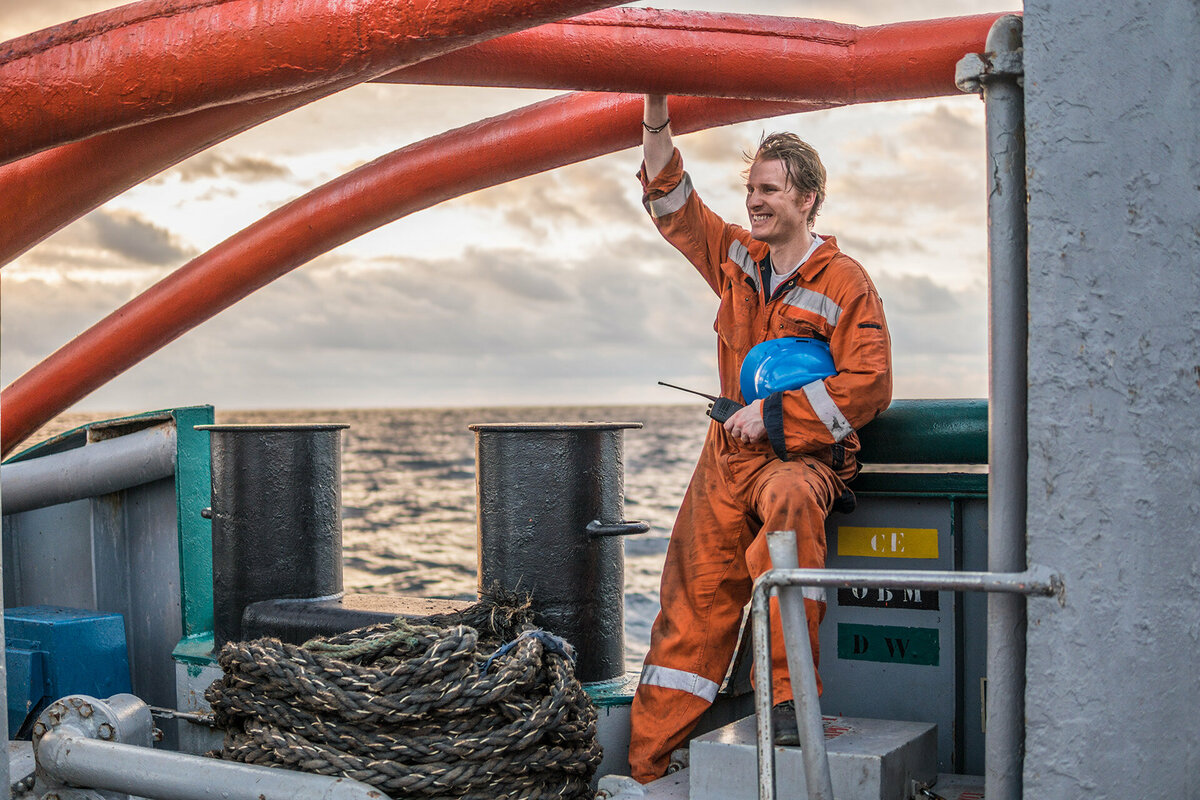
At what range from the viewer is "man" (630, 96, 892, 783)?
10.3ft

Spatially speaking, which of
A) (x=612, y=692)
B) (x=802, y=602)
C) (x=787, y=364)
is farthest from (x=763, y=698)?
(x=612, y=692)

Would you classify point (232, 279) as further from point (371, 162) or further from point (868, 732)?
point (868, 732)

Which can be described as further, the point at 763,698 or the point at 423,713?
the point at 423,713

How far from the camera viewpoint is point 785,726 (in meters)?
2.86

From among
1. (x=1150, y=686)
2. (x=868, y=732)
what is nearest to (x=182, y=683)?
(x=868, y=732)

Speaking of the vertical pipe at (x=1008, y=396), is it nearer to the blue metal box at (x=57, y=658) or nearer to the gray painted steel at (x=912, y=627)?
the gray painted steel at (x=912, y=627)

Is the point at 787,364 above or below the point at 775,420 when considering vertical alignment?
above

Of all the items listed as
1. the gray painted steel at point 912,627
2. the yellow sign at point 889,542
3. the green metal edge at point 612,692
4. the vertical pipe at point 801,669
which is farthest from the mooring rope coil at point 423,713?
the vertical pipe at point 801,669

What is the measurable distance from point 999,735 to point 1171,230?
40.0 inches

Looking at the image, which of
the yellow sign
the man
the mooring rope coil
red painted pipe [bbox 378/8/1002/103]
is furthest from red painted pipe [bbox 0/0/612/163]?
the yellow sign

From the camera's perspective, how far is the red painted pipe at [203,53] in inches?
117

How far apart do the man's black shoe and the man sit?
0.23 meters

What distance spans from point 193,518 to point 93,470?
557 millimetres

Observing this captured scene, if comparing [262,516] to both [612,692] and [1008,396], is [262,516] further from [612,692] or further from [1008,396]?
[1008,396]
